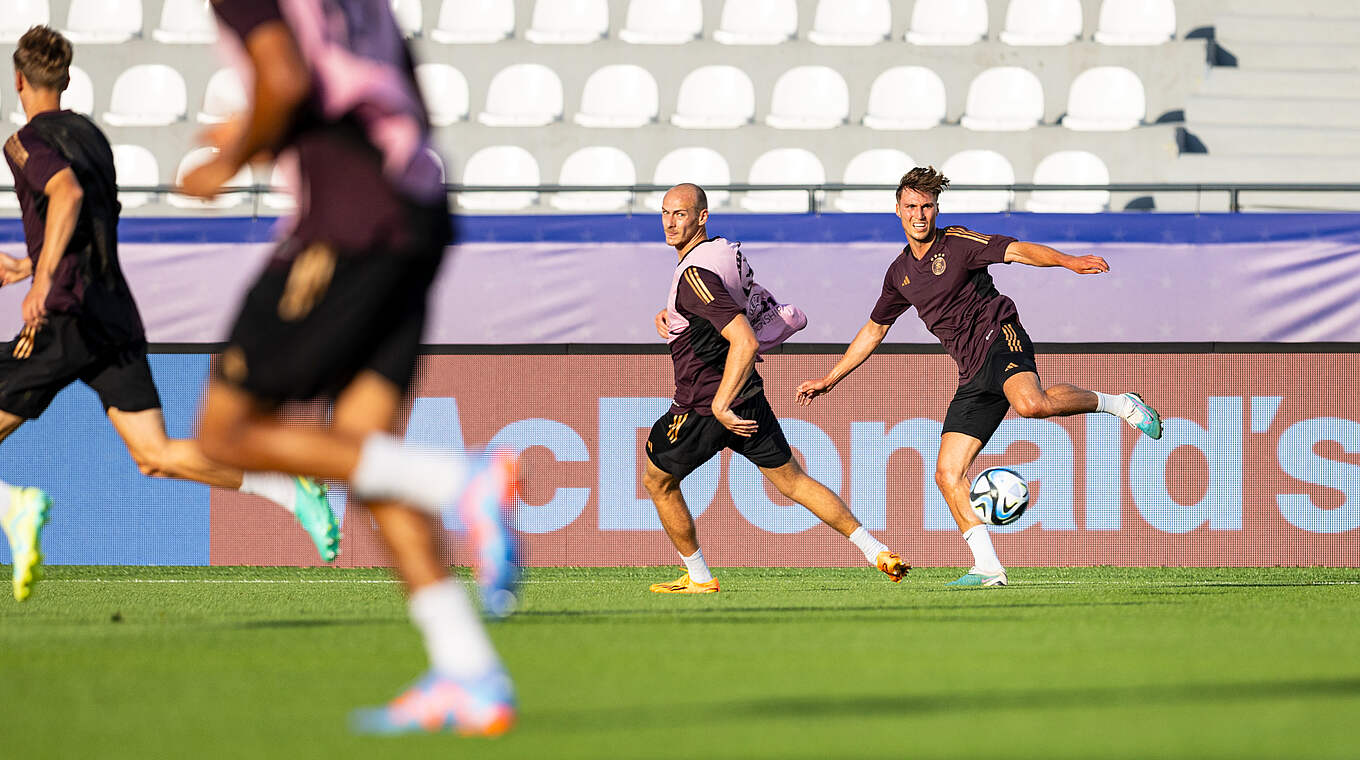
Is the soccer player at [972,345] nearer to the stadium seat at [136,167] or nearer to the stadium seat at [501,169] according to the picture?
the stadium seat at [501,169]

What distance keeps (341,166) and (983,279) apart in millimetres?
5943

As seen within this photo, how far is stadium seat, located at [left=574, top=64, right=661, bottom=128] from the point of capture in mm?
16953

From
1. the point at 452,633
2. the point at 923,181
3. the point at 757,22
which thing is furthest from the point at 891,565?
the point at 757,22

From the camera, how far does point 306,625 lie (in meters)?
6.47

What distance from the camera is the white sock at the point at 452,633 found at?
3.55m

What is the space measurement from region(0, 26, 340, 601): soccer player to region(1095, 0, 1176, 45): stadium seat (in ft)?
41.6

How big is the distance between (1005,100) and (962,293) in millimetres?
8175

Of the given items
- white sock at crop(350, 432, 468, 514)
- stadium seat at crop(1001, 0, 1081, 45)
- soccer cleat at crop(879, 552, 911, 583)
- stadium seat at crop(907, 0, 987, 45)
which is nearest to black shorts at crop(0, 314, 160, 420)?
white sock at crop(350, 432, 468, 514)

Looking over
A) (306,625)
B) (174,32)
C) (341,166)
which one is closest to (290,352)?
(341,166)

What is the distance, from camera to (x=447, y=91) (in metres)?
17.2

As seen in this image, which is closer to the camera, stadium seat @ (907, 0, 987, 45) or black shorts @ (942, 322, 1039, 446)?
black shorts @ (942, 322, 1039, 446)

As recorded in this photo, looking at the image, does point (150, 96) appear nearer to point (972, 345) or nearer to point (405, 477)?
point (972, 345)

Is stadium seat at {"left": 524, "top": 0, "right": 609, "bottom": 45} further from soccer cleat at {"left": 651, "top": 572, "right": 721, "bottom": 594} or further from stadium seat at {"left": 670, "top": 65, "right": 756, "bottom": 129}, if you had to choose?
soccer cleat at {"left": 651, "top": 572, "right": 721, "bottom": 594}

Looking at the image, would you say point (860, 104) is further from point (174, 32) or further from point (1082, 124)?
point (174, 32)
